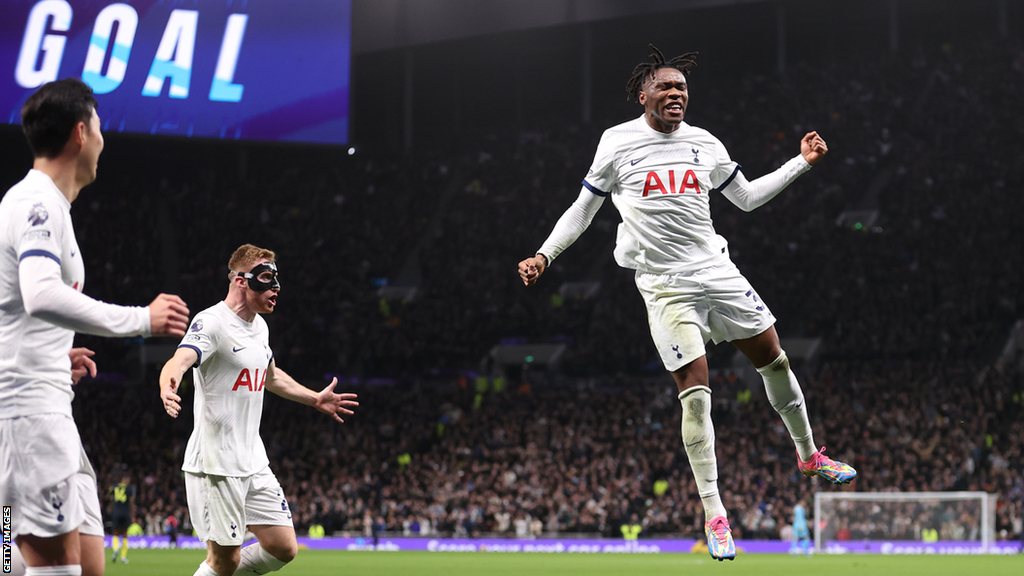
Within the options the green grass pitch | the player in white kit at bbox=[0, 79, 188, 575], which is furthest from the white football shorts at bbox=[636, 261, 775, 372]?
the green grass pitch

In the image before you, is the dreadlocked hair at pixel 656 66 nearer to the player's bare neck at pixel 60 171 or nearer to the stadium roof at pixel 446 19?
the player's bare neck at pixel 60 171

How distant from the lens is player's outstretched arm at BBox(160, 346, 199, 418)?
6340 millimetres

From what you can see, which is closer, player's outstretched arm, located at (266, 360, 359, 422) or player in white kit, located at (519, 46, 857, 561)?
player in white kit, located at (519, 46, 857, 561)

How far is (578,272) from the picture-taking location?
3388 centimetres

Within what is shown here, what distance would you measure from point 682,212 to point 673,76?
0.88 meters

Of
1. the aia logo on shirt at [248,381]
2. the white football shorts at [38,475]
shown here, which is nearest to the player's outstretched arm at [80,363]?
the white football shorts at [38,475]

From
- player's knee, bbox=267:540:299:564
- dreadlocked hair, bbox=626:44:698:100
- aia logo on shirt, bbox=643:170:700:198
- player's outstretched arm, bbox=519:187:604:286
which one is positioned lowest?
player's knee, bbox=267:540:299:564

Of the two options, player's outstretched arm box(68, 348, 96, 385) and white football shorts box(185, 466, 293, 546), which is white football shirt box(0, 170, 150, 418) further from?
white football shorts box(185, 466, 293, 546)

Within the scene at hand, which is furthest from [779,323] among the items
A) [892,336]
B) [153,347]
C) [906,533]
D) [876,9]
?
[153,347]

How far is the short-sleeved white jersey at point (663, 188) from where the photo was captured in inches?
295

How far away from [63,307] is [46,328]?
368 mm

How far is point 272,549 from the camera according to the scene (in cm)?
803

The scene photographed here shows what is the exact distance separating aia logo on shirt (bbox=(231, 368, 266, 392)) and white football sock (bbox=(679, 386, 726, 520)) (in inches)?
116

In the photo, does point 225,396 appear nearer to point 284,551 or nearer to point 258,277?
point 258,277
